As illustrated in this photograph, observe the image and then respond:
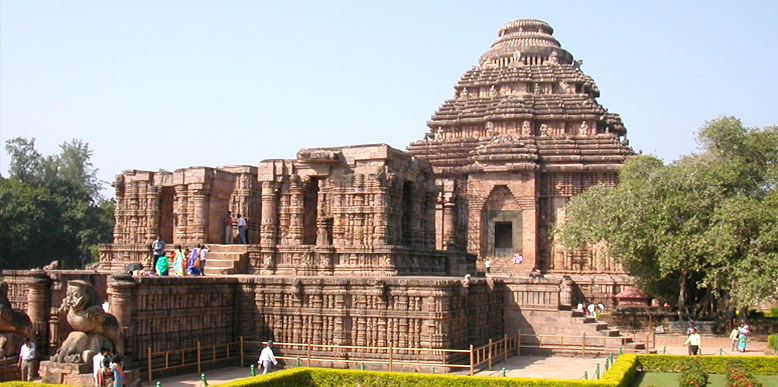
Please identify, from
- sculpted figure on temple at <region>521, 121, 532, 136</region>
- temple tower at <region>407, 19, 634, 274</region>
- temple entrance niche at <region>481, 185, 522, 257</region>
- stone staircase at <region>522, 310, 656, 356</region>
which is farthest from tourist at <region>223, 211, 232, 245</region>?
sculpted figure on temple at <region>521, 121, 532, 136</region>

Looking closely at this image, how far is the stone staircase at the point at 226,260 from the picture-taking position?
2177 cm

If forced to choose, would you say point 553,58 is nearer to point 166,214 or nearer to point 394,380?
point 166,214

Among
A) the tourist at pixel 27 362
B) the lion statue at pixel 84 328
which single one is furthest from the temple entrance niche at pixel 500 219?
the tourist at pixel 27 362

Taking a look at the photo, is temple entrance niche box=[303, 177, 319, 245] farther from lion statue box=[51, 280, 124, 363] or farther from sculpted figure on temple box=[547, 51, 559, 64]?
sculpted figure on temple box=[547, 51, 559, 64]

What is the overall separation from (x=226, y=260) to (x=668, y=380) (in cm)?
1168

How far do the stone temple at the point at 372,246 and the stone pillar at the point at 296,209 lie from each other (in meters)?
0.04

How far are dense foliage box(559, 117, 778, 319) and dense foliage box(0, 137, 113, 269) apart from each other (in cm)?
3101

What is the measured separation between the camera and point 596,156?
38.2m

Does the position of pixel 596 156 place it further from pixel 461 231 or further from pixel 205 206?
pixel 205 206

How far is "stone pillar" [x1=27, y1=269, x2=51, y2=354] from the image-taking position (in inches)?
644

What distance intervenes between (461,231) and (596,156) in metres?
9.00

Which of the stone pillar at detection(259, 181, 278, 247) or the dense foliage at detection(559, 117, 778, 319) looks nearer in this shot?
the stone pillar at detection(259, 181, 278, 247)

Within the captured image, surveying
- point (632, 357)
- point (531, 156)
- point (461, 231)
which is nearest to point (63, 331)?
point (632, 357)

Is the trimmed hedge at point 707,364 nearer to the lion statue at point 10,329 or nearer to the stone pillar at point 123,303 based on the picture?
the stone pillar at point 123,303
